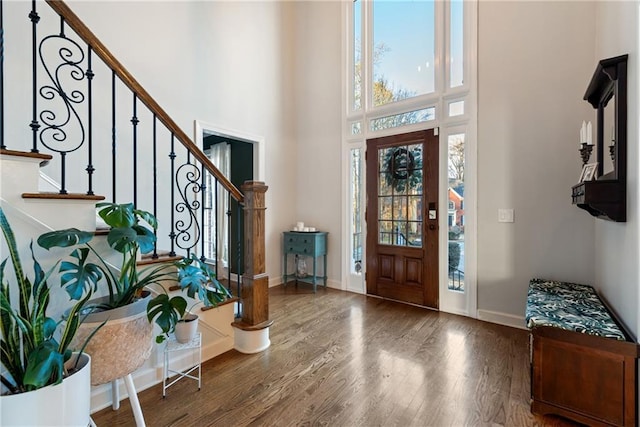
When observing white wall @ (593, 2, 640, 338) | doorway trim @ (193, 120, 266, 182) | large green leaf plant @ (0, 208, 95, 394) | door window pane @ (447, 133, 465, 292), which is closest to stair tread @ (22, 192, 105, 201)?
large green leaf plant @ (0, 208, 95, 394)

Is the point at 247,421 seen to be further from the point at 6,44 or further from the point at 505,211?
the point at 6,44

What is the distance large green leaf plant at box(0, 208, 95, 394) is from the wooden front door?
10.4 ft

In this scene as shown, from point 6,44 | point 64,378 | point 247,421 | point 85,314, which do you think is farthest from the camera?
point 6,44

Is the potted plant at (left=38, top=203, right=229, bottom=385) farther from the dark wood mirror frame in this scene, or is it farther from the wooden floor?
the dark wood mirror frame

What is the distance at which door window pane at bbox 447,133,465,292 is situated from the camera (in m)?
3.27

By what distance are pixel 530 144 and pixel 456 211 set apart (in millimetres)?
924

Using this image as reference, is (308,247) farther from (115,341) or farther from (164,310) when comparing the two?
(115,341)

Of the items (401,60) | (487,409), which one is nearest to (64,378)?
(487,409)

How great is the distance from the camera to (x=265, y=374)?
2.09 meters

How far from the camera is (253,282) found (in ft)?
7.94

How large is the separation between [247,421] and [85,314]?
999 mm

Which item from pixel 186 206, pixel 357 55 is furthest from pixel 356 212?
pixel 186 206

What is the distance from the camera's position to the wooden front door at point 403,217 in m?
3.44

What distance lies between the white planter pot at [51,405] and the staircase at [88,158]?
0.60 meters
